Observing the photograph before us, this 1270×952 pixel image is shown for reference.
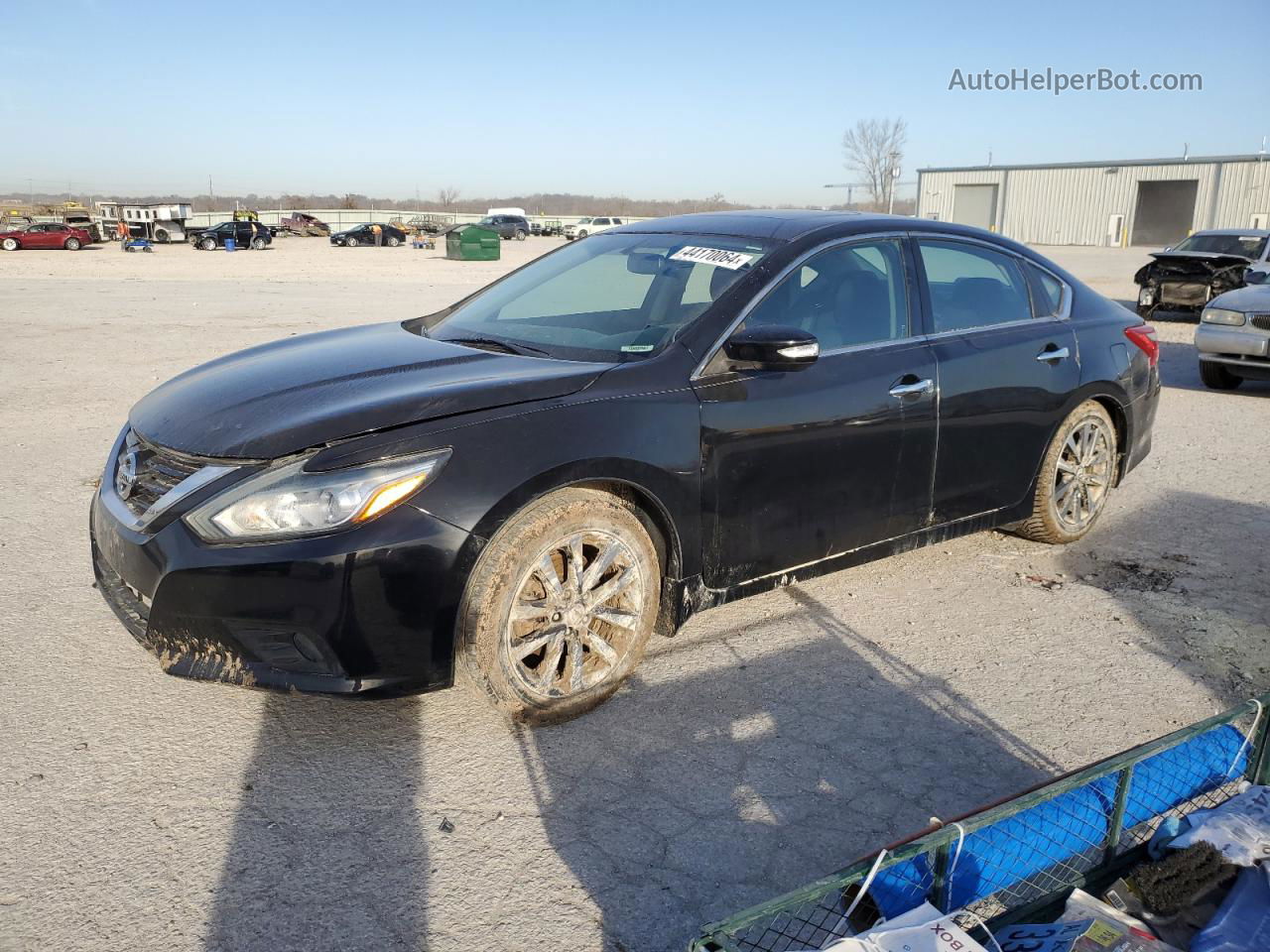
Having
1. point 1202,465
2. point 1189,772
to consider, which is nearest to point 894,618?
point 1189,772

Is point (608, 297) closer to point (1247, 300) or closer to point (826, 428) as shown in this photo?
point (826, 428)

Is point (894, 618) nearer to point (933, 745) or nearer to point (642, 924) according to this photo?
point (933, 745)

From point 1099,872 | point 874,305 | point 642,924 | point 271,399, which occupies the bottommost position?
point 642,924

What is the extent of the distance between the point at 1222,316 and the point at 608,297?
333 inches

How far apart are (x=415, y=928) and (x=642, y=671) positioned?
1.55 m

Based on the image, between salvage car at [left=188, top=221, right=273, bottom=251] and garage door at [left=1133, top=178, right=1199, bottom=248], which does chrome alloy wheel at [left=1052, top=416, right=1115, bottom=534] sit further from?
garage door at [left=1133, top=178, right=1199, bottom=248]

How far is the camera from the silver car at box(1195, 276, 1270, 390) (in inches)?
390

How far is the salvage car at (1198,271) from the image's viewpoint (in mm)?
16547

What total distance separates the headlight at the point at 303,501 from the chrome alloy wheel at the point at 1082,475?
3.46m

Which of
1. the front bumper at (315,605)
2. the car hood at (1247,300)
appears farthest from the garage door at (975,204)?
the front bumper at (315,605)

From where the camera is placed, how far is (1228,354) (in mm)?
10219

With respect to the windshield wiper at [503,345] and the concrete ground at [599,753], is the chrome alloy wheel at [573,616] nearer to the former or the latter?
the concrete ground at [599,753]

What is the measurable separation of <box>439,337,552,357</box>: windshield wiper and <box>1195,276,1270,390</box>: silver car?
8.85 meters

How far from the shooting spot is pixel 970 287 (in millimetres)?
4656
